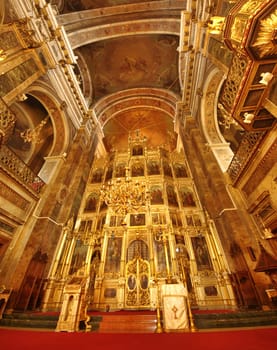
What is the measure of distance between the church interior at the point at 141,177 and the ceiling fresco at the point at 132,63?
0.15 meters

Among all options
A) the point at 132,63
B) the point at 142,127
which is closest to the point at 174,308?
the point at 142,127

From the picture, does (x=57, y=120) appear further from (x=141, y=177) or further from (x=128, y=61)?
(x=128, y=61)

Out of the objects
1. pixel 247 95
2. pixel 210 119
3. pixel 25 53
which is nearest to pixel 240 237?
pixel 247 95

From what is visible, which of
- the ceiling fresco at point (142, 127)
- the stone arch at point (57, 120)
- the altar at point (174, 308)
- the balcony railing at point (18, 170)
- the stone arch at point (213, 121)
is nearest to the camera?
the altar at point (174, 308)

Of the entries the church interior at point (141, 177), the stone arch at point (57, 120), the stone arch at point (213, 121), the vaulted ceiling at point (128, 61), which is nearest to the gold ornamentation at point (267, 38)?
the church interior at point (141, 177)

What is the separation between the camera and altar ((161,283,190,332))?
382 centimetres

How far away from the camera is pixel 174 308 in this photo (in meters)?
4.02

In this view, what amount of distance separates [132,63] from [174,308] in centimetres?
1912

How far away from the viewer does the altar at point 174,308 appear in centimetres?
382

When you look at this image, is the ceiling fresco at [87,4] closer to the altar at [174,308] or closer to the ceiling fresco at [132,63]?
the ceiling fresco at [132,63]

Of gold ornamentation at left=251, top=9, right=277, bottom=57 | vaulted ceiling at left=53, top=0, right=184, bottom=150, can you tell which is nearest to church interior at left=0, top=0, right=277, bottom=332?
gold ornamentation at left=251, top=9, right=277, bottom=57

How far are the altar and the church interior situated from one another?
1.2 inches

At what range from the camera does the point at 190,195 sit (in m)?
12.1

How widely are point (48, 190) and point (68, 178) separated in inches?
52.6
